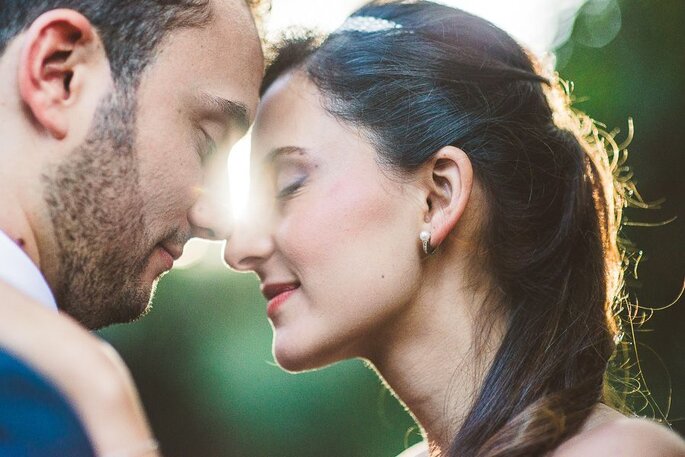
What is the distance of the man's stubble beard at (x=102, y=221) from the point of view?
7.34 ft

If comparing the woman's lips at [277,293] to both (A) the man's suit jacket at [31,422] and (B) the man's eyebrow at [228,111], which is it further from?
(A) the man's suit jacket at [31,422]

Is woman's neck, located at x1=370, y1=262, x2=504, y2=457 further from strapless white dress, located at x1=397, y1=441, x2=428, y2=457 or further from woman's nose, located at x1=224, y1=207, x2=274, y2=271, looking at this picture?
strapless white dress, located at x1=397, y1=441, x2=428, y2=457

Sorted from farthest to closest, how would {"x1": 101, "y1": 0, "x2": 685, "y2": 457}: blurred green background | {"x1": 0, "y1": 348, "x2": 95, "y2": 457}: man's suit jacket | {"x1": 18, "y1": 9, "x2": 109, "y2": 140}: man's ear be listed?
{"x1": 101, "y1": 0, "x2": 685, "y2": 457}: blurred green background
{"x1": 18, "y1": 9, "x2": 109, "y2": 140}: man's ear
{"x1": 0, "y1": 348, "x2": 95, "y2": 457}: man's suit jacket

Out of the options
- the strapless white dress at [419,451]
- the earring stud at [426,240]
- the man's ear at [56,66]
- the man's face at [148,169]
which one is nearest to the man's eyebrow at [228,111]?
the man's face at [148,169]

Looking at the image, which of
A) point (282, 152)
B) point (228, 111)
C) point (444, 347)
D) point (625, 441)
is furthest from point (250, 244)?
point (625, 441)

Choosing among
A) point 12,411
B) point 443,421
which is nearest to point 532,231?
point 443,421

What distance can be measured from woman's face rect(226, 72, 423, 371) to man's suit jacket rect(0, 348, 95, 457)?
1.26 meters

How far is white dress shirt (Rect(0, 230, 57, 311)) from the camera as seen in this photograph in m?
1.70

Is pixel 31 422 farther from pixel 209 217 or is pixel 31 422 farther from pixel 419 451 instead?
pixel 419 451

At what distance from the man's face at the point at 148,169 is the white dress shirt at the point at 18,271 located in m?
0.44

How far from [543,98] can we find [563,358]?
0.80 m

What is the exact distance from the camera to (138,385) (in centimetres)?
1023

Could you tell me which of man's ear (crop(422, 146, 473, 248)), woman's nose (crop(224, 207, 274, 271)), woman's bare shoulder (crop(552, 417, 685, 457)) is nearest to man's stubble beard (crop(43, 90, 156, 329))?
woman's nose (crop(224, 207, 274, 271))

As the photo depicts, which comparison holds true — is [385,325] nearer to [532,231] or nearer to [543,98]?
[532,231]
